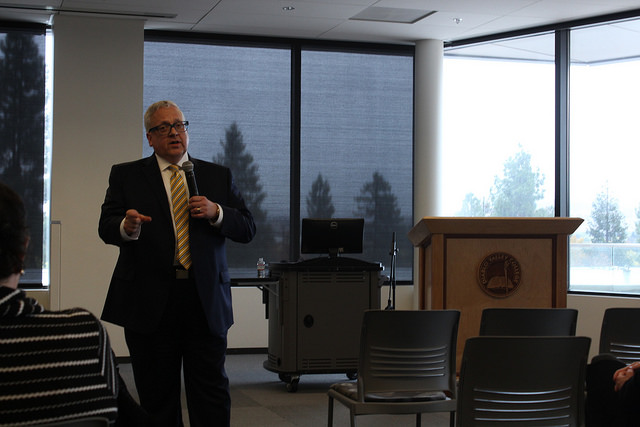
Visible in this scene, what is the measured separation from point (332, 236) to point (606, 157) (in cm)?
300

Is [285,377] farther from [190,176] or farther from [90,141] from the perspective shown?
[190,176]

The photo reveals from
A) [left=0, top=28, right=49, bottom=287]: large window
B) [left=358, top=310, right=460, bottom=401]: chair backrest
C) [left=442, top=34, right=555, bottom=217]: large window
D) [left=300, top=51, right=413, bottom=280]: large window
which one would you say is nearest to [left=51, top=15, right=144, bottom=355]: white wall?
[left=0, top=28, right=49, bottom=287]: large window

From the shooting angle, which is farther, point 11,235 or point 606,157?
point 606,157

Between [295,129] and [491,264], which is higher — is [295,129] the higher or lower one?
the higher one

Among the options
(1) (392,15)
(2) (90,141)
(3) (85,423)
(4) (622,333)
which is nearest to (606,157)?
(1) (392,15)

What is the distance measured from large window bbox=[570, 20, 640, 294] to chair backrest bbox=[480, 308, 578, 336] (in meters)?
4.24

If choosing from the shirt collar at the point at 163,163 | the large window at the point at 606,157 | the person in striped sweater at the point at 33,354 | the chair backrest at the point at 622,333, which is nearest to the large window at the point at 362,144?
the large window at the point at 606,157

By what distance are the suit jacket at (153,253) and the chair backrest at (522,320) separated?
43.9 inches

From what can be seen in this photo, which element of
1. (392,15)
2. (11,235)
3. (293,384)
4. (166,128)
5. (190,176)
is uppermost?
(392,15)

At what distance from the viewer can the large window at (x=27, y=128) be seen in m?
7.31

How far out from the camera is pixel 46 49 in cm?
741

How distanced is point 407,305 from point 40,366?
6.99m

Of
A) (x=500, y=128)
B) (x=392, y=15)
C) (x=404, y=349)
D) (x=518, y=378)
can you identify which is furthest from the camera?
(x=500, y=128)

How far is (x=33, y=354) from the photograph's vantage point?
148cm
